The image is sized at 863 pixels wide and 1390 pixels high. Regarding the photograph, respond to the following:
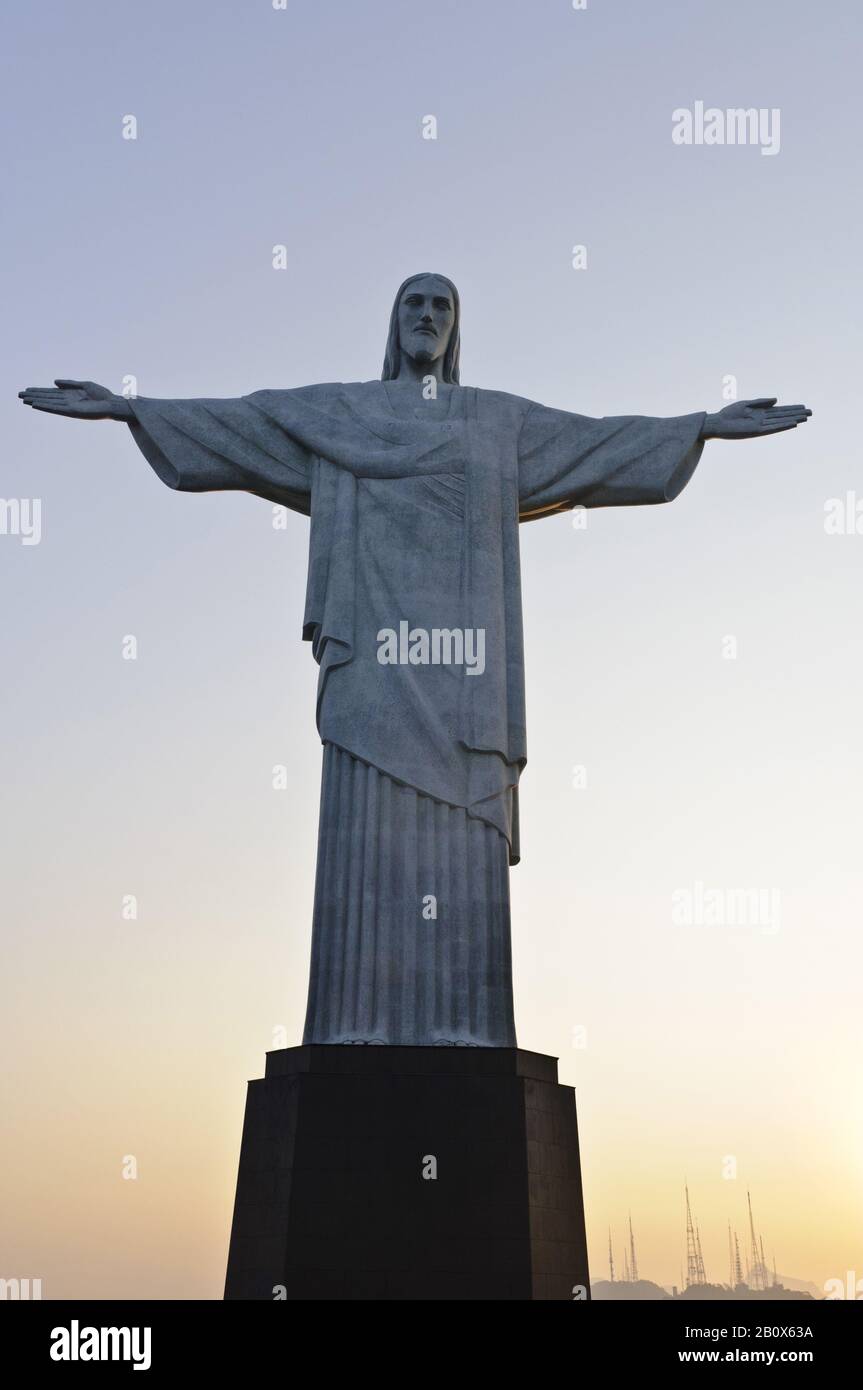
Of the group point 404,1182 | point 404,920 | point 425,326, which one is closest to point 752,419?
point 425,326

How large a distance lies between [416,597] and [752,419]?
3706 millimetres

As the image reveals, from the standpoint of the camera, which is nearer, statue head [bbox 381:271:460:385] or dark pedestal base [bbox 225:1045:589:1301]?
dark pedestal base [bbox 225:1045:589:1301]

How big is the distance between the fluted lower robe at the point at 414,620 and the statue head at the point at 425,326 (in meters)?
0.42

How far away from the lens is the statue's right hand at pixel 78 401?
14070 mm

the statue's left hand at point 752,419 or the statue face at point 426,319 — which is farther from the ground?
the statue face at point 426,319

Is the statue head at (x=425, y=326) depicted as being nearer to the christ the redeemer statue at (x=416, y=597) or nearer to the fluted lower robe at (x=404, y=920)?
the christ the redeemer statue at (x=416, y=597)

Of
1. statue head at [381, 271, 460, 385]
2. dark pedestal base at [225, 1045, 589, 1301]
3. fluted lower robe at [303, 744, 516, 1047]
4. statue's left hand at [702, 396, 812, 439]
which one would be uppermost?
statue head at [381, 271, 460, 385]

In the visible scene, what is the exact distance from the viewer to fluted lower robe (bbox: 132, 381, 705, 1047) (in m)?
12.6

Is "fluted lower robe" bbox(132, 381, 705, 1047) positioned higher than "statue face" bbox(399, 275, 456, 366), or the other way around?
"statue face" bbox(399, 275, 456, 366)

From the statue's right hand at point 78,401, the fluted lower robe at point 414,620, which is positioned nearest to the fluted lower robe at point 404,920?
the fluted lower robe at point 414,620

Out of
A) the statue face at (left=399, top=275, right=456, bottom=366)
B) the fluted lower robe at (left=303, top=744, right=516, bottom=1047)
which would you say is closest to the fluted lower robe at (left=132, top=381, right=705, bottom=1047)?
the fluted lower robe at (left=303, top=744, right=516, bottom=1047)

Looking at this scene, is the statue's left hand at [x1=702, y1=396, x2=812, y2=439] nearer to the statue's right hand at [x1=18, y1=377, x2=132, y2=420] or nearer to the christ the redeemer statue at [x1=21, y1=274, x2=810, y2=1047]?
the christ the redeemer statue at [x1=21, y1=274, x2=810, y2=1047]
